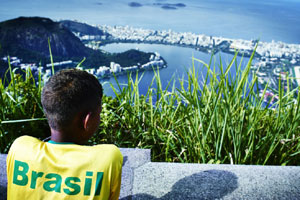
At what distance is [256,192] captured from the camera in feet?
3.94

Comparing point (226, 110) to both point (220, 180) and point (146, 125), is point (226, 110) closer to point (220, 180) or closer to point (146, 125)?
point (220, 180)

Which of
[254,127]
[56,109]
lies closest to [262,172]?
[254,127]

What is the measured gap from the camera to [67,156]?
2.41ft

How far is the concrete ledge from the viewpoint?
46.8 inches

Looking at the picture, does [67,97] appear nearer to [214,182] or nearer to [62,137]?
[62,137]

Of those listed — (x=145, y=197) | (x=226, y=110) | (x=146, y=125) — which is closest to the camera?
(x=145, y=197)

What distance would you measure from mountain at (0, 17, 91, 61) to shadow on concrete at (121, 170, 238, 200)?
16.8ft

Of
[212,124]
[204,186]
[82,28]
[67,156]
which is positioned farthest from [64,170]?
[82,28]

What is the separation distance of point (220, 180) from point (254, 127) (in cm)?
40

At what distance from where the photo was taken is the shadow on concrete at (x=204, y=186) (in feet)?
3.85

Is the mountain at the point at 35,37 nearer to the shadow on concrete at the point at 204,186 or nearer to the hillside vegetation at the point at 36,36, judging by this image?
the hillside vegetation at the point at 36,36

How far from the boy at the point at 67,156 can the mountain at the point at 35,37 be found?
5.41 meters

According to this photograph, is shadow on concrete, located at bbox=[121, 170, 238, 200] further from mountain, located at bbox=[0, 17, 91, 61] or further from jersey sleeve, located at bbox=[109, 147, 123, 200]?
mountain, located at bbox=[0, 17, 91, 61]

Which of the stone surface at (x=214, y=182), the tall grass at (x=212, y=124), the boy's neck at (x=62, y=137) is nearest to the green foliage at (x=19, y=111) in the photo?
the tall grass at (x=212, y=124)
